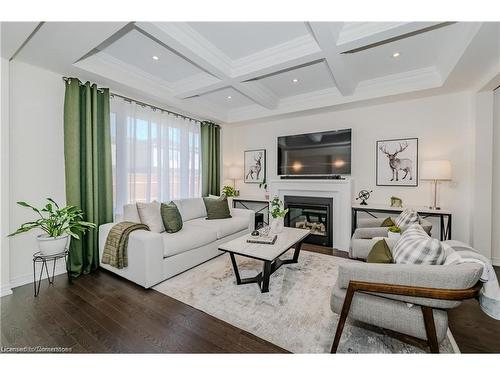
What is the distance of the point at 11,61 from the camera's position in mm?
2383

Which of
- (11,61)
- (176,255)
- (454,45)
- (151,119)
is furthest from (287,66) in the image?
(11,61)

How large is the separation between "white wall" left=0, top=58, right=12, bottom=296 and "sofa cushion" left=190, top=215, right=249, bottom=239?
2.14m

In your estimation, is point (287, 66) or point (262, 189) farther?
point (262, 189)

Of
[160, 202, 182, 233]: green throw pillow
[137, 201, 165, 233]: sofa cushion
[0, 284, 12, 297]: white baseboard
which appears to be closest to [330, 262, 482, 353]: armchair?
[160, 202, 182, 233]: green throw pillow

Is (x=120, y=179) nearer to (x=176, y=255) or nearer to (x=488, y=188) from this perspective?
(x=176, y=255)

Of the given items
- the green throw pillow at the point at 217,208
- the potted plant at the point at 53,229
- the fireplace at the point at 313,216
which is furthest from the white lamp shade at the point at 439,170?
the potted plant at the point at 53,229

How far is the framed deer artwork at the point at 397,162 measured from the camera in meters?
3.60

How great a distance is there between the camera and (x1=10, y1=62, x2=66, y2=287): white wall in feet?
7.97

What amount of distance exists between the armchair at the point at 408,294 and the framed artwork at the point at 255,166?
3.67m

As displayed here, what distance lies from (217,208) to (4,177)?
2.66 metres

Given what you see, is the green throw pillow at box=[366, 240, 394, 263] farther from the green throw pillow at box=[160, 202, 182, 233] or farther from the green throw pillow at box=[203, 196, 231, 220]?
the green throw pillow at box=[203, 196, 231, 220]

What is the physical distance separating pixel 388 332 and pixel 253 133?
438 cm

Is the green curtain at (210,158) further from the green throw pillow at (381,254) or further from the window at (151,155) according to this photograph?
the green throw pillow at (381,254)

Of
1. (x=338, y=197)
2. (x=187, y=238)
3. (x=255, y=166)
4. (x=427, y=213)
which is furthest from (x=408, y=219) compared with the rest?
(x=255, y=166)
